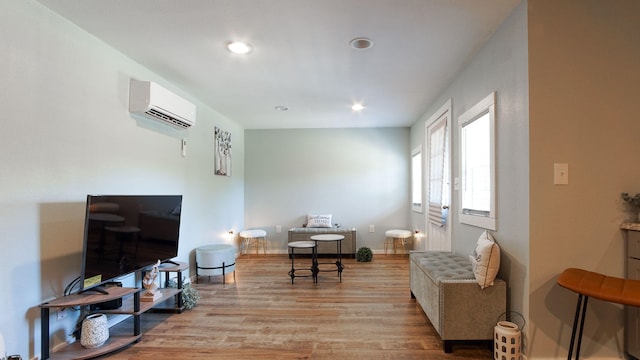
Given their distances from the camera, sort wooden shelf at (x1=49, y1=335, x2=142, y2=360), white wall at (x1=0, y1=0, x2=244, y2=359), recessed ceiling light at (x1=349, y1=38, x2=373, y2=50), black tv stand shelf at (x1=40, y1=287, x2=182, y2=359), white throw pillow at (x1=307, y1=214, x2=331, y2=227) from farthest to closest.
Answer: white throw pillow at (x1=307, y1=214, x2=331, y2=227) → recessed ceiling light at (x1=349, y1=38, x2=373, y2=50) → wooden shelf at (x1=49, y1=335, x2=142, y2=360) → black tv stand shelf at (x1=40, y1=287, x2=182, y2=359) → white wall at (x1=0, y1=0, x2=244, y2=359)

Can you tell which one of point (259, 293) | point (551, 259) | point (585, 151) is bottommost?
point (259, 293)

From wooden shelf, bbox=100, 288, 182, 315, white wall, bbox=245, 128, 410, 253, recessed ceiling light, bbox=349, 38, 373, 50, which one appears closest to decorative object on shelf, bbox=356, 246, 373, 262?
white wall, bbox=245, 128, 410, 253

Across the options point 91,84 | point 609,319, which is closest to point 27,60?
point 91,84

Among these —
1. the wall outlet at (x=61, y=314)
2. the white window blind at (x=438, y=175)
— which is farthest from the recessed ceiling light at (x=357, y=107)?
the wall outlet at (x=61, y=314)

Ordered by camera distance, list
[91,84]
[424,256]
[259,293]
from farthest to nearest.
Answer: [259,293], [424,256], [91,84]

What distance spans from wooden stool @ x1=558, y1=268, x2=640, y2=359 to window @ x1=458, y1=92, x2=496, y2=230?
0.75 metres

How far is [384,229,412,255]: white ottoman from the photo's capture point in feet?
19.8

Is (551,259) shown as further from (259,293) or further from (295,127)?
(295,127)

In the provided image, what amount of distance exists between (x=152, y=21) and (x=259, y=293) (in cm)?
299

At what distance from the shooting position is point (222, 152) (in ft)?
18.2

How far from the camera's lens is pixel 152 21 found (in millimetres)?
2498

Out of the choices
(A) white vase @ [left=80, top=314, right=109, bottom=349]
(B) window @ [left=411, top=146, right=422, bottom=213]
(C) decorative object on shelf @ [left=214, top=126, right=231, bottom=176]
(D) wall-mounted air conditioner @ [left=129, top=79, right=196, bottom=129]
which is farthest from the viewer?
(B) window @ [left=411, top=146, right=422, bottom=213]

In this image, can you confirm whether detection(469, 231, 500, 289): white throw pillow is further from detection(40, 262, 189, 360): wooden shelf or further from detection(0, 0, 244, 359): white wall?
detection(0, 0, 244, 359): white wall

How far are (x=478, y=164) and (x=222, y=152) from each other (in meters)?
3.92
